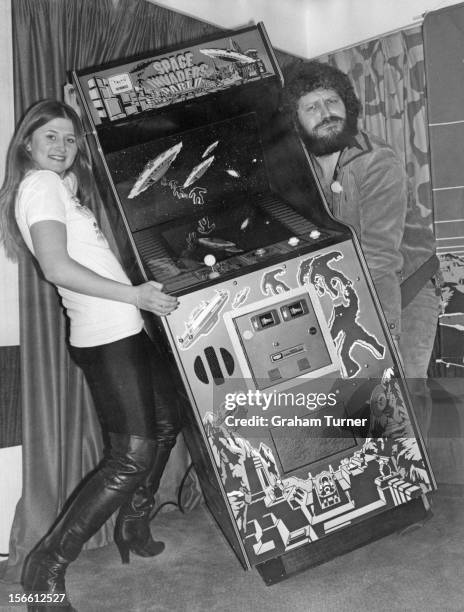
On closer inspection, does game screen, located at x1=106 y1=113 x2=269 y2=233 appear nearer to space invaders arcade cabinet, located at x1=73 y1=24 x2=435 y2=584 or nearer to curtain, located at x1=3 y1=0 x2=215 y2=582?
space invaders arcade cabinet, located at x1=73 y1=24 x2=435 y2=584

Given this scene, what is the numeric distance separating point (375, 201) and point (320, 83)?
1.56 ft

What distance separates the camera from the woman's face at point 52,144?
165 centimetres

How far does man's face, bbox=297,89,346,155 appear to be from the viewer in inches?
82.9

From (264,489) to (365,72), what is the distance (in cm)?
170

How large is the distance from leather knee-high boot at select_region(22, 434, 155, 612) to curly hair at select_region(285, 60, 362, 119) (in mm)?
1270

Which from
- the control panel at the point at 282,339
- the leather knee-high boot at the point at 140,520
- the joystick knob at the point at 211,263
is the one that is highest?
the joystick knob at the point at 211,263

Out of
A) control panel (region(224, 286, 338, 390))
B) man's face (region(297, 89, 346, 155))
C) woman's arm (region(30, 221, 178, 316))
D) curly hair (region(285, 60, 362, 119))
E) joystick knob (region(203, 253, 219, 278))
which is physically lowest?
control panel (region(224, 286, 338, 390))

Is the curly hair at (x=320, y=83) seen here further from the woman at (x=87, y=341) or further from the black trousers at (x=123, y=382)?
the black trousers at (x=123, y=382)

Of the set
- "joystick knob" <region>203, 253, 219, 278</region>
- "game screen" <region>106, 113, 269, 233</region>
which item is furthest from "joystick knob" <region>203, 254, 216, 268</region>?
"game screen" <region>106, 113, 269, 233</region>

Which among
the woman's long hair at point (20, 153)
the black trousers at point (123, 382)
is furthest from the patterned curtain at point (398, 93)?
the black trousers at point (123, 382)

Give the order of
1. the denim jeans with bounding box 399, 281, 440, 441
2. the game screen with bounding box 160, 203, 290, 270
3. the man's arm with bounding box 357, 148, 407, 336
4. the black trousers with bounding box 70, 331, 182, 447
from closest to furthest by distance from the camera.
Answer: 1. the black trousers with bounding box 70, 331, 182, 447
2. the game screen with bounding box 160, 203, 290, 270
3. the man's arm with bounding box 357, 148, 407, 336
4. the denim jeans with bounding box 399, 281, 440, 441

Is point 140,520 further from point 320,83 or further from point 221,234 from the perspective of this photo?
point 320,83

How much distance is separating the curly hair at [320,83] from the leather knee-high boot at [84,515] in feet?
4.17

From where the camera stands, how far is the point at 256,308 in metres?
1.66
